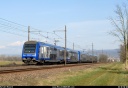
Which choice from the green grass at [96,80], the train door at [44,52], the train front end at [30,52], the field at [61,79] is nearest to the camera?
the field at [61,79]

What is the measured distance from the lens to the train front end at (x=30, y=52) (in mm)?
49562

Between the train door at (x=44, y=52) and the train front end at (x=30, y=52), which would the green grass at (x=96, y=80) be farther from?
the train door at (x=44, y=52)

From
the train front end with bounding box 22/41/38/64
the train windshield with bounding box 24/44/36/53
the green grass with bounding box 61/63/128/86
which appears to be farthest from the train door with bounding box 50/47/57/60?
the green grass with bounding box 61/63/128/86

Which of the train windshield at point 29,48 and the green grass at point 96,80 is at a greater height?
the train windshield at point 29,48

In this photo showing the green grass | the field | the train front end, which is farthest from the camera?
the train front end

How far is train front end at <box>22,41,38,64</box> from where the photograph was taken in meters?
49.6

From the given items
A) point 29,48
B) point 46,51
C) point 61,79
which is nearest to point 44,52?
point 46,51

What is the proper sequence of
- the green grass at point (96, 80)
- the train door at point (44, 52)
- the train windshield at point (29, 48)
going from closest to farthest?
the green grass at point (96, 80), the train windshield at point (29, 48), the train door at point (44, 52)

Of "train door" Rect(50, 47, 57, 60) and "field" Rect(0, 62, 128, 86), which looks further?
"train door" Rect(50, 47, 57, 60)

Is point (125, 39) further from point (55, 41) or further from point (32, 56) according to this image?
point (55, 41)

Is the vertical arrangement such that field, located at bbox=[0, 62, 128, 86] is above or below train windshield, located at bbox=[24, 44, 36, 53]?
below

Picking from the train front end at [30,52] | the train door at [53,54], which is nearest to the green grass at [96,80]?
the train front end at [30,52]

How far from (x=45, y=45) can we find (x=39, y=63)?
3.55m

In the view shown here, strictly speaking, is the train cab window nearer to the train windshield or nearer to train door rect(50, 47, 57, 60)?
train door rect(50, 47, 57, 60)
